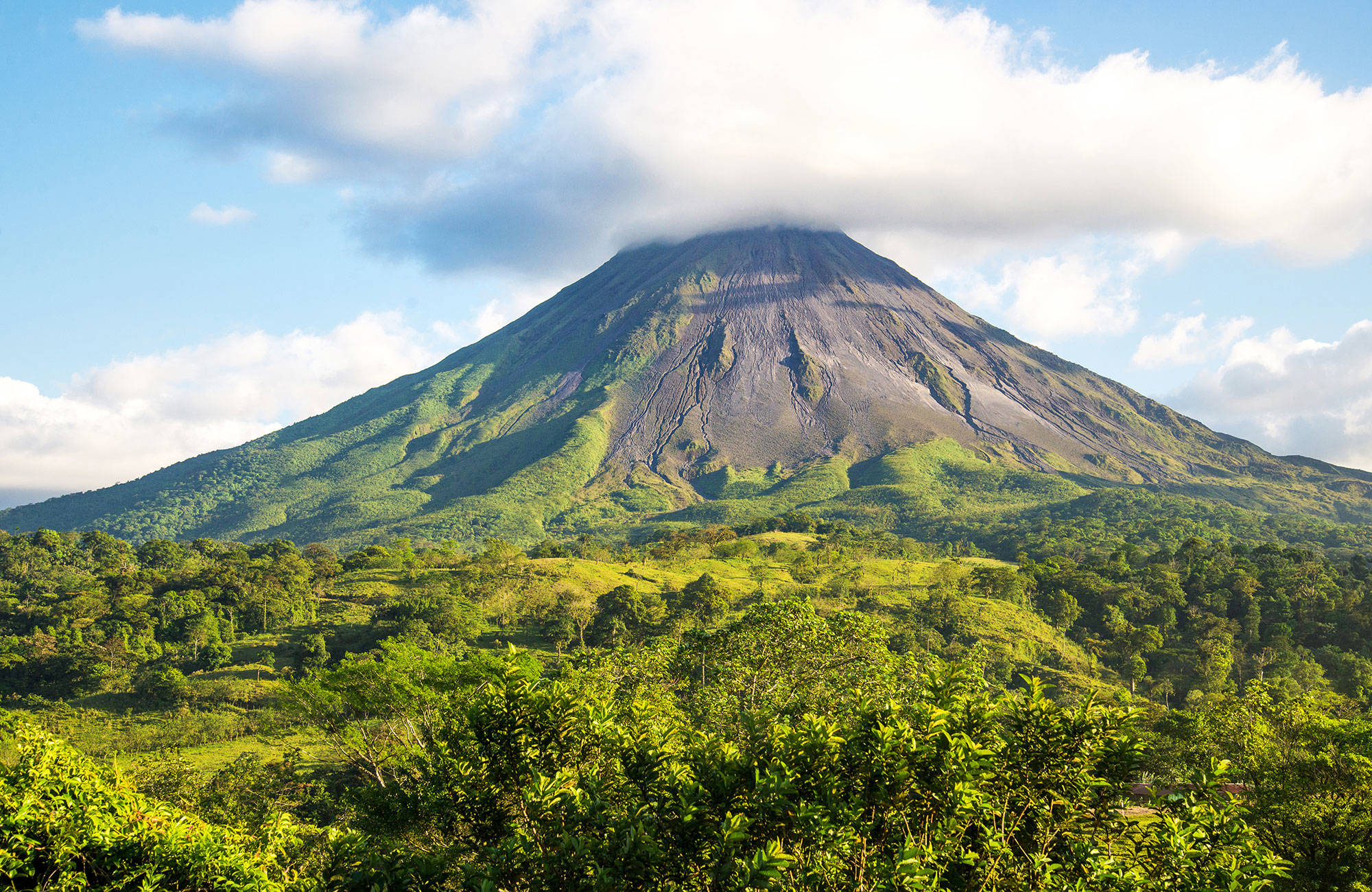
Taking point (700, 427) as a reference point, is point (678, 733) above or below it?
below

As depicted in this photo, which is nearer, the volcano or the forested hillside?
the forested hillside

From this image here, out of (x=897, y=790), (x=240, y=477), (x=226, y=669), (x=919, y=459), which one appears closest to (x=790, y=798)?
(x=897, y=790)

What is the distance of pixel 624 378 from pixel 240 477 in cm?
7700

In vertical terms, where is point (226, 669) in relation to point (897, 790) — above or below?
below

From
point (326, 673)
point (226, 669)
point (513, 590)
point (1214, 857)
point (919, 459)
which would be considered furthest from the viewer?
point (919, 459)

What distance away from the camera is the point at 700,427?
150 m

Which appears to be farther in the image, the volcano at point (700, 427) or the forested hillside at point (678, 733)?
the volcano at point (700, 427)

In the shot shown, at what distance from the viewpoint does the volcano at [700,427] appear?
132m

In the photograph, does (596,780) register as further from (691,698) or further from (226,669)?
(226,669)

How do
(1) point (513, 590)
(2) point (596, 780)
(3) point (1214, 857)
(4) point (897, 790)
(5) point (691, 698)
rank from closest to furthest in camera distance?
(3) point (1214, 857) → (4) point (897, 790) → (2) point (596, 780) → (5) point (691, 698) → (1) point (513, 590)

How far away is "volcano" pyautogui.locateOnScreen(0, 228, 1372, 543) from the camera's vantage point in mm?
132000

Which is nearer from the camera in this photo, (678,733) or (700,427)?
(678,733)

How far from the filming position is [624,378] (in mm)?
162250

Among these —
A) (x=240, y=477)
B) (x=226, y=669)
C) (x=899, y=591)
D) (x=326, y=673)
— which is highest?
(x=240, y=477)
